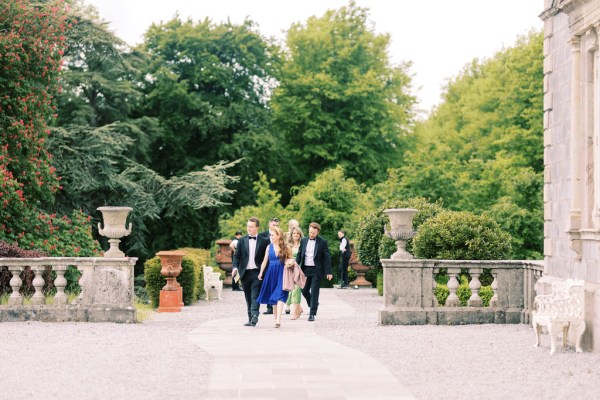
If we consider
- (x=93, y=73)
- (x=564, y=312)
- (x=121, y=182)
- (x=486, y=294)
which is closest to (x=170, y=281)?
(x=486, y=294)

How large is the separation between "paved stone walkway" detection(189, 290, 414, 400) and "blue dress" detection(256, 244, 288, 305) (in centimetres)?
68

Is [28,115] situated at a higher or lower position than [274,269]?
higher

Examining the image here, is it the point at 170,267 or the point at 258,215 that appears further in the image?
the point at 258,215

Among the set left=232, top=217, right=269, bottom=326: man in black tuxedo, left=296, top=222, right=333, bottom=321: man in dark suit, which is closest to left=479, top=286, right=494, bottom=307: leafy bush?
left=296, top=222, right=333, bottom=321: man in dark suit

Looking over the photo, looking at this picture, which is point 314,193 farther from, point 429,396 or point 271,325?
point 429,396

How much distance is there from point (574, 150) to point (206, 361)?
5.88m

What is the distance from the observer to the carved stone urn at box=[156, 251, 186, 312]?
21.1 metres

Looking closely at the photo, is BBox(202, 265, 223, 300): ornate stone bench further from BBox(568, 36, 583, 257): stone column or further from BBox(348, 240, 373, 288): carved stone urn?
BBox(568, 36, 583, 257): stone column

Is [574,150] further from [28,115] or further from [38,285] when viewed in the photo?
[28,115]

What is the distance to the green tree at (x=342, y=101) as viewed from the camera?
44875mm

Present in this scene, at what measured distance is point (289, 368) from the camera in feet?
34.3

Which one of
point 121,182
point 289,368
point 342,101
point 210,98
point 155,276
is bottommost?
point 289,368

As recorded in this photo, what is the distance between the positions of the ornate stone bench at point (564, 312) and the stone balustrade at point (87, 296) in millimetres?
7298

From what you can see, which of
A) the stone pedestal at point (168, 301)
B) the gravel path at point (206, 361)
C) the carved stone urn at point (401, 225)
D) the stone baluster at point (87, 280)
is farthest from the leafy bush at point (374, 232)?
the stone baluster at point (87, 280)
